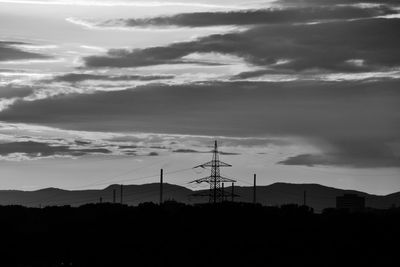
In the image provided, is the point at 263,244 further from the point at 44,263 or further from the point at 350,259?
the point at 44,263

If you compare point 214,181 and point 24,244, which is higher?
point 214,181

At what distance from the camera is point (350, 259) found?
465 feet

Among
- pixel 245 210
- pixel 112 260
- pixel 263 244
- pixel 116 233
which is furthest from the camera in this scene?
pixel 245 210

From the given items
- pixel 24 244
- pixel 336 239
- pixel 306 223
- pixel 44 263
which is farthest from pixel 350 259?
pixel 24 244

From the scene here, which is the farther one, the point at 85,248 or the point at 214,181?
the point at 214,181

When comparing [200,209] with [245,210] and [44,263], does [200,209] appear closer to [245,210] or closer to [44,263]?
[245,210]

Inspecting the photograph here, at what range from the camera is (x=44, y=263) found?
14250 cm

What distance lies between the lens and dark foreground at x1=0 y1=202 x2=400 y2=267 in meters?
142

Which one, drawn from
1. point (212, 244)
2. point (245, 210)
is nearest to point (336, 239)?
point (212, 244)

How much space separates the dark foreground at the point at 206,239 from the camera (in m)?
142

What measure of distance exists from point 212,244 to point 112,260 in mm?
19190

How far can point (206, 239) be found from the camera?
158750 mm

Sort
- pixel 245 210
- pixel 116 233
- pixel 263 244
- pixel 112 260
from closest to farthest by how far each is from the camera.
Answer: pixel 112 260, pixel 263 244, pixel 116 233, pixel 245 210

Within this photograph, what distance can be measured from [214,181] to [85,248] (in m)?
28.3
